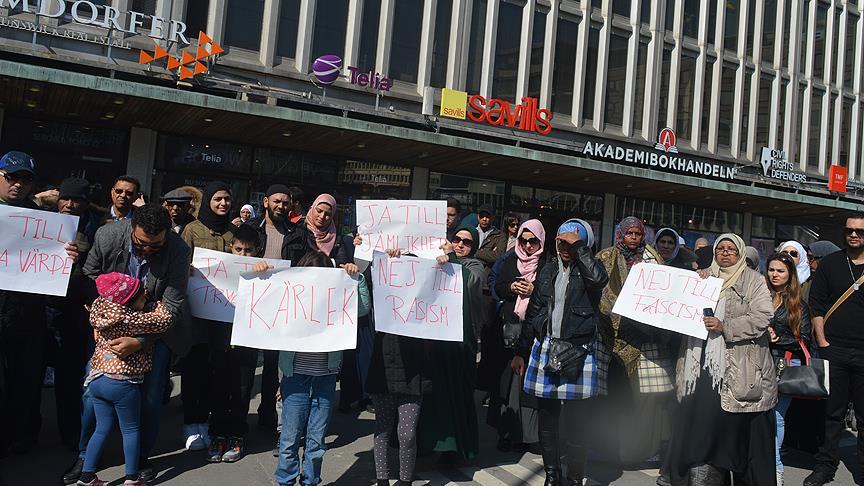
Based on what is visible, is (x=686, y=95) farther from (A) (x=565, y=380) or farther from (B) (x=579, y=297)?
(A) (x=565, y=380)

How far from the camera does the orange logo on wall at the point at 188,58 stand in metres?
11.6

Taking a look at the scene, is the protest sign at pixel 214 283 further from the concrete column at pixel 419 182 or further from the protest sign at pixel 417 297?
the concrete column at pixel 419 182

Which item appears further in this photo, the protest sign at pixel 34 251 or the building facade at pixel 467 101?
the building facade at pixel 467 101

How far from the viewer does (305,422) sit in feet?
13.8

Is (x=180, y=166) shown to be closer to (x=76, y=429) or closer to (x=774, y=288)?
(x=76, y=429)

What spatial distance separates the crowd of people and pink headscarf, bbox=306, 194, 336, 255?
0.06ft

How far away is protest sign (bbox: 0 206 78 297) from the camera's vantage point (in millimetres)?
4113

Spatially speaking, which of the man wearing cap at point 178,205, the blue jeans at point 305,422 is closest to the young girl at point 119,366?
the blue jeans at point 305,422

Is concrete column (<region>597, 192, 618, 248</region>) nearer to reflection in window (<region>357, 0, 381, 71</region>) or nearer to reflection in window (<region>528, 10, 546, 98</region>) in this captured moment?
reflection in window (<region>528, 10, 546, 98</region>)

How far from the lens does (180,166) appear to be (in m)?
12.8

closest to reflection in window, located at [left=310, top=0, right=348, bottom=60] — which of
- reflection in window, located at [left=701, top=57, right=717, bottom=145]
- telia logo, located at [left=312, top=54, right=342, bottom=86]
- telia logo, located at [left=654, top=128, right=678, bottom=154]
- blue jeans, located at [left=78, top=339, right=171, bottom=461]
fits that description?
telia logo, located at [left=312, top=54, right=342, bottom=86]

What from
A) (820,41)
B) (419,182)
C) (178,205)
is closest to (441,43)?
(419,182)

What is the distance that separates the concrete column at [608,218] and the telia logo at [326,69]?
28.9 ft

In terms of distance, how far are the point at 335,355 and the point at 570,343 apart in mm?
1565
